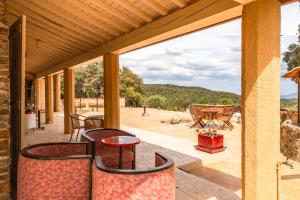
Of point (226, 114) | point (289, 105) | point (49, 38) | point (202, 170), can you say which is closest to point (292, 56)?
point (289, 105)

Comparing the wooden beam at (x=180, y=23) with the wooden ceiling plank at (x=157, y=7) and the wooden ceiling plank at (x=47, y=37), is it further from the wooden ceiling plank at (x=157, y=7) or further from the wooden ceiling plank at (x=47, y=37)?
the wooden ceiling plank at (x=47, y=37)

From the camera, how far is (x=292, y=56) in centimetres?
1956

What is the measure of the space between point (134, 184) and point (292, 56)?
2133 cm

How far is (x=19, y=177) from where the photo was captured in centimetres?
267

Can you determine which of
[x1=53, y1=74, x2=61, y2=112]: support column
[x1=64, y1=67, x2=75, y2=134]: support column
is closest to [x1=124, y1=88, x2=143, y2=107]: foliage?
[x1=53, y1=74, x2=61, y2=112]: support column

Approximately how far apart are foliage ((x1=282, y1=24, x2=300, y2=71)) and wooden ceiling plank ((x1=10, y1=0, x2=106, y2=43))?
18.0m

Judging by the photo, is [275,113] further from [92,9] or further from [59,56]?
[59,56]

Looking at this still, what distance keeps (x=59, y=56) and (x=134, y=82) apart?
50.4ft

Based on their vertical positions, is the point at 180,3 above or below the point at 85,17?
below

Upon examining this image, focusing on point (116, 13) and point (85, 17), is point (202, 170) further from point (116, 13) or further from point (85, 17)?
point (85, 17)

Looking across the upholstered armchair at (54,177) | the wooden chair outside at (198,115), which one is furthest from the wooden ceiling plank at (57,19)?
the wooden chair outside at (198,115)

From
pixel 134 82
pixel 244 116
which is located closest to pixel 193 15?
pixel 244 116

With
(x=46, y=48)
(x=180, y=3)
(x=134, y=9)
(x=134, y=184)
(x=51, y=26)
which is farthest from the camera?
(x=46, y=48)

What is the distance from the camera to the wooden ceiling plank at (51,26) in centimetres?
451
